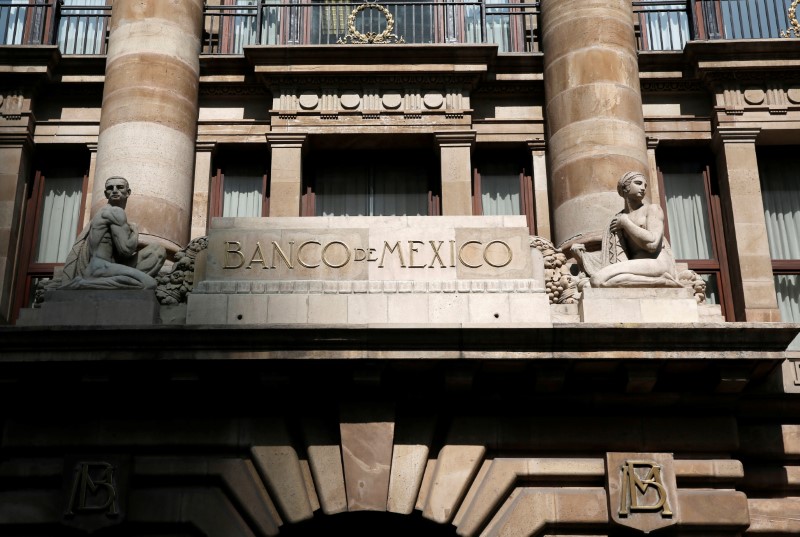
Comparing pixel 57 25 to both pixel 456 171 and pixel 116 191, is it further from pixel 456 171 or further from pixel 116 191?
pixel 456 171

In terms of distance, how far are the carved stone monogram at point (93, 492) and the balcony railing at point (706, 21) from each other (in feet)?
44.9

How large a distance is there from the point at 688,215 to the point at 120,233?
429 inches

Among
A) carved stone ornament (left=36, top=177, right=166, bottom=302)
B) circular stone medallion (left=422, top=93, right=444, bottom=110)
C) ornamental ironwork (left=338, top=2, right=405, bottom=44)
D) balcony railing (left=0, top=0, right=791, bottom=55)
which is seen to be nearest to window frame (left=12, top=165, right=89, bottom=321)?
balcony railing (left=0, top=0, right=791, bottom=55)

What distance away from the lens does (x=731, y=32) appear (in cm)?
2302

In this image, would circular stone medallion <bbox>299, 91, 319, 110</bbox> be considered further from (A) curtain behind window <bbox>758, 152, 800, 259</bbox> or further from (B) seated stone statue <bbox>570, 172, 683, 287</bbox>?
(A) curtain behind window <bbox>758, 152, 800, 259</bbox>

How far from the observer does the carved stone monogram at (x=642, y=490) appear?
15266 mm

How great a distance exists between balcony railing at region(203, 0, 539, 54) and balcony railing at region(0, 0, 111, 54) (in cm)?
223

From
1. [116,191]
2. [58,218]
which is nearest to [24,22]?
[58,218]

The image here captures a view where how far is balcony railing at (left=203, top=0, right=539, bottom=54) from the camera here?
23094 mm

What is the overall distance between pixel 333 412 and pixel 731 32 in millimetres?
12460

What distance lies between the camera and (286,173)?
21328mm

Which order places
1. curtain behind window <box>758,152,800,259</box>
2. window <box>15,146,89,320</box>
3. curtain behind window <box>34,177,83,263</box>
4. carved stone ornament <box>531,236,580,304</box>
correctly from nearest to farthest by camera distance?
carved stone ornament <box>531,236,580,304</box> < window <box>15,146,89,320</box> < curtain behind window <box>758,152,800,259</box> < curtain behind window <box>34,177,83,263</box>

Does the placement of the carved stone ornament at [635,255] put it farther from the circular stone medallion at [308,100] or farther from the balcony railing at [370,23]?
the balcony railing at [370,23]

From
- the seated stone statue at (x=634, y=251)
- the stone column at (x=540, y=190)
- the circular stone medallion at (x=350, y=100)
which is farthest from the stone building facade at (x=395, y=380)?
the circular stone medallion at (x=350, y=100)
